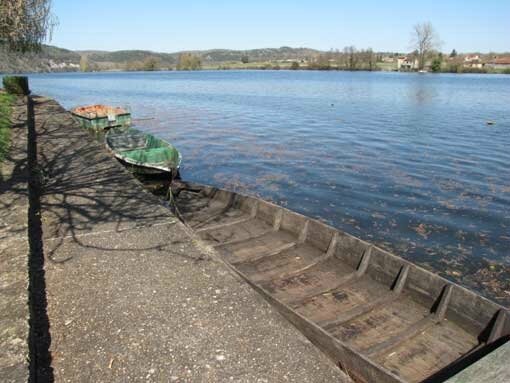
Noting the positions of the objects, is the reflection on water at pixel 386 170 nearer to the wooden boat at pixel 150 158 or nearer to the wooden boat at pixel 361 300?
the wooden boat at pixel 150 158

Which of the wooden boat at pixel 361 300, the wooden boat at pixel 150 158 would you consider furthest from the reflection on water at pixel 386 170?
the wooden boat at pixel 361 300

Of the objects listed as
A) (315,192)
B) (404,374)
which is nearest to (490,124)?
(315,192)

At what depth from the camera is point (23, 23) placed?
19250mm

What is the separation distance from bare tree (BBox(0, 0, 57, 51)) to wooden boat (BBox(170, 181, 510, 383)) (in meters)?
15.1

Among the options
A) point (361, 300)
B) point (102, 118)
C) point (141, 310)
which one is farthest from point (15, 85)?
point (361, 300)

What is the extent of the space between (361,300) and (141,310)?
146 inches

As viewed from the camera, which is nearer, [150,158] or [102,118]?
[150,158]

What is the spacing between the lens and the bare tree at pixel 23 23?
1762cm

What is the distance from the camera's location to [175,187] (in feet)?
40.0

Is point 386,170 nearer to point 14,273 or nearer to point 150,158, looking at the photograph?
point 150,158

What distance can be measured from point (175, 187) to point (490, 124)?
1086 inches

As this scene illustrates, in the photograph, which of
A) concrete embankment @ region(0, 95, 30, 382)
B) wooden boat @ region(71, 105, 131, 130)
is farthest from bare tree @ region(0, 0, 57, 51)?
concrete embankment @ region(0, 95, 30, 382)

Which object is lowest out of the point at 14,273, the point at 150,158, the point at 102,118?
the point at 150,158

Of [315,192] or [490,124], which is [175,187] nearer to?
[315,192]
